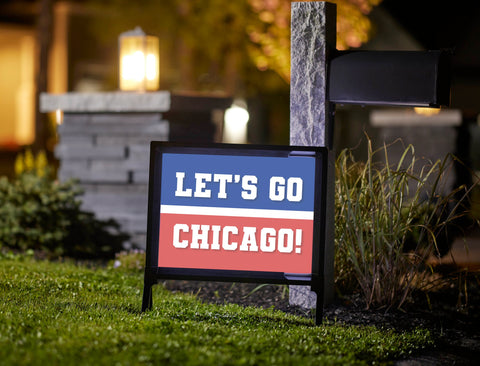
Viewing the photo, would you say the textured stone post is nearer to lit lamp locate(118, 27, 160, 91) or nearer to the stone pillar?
the stone pillar

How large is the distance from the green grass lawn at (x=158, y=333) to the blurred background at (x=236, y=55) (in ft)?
14.3

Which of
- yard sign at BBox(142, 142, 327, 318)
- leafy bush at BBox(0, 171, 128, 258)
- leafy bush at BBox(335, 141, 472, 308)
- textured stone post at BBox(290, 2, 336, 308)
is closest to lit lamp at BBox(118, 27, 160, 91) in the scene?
leafy bush at BBox(0, 171, 128, 258)

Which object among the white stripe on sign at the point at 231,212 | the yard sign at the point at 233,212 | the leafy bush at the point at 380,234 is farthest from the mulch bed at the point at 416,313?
the white stripe on sign at the point at 231,212

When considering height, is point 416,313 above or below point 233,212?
below

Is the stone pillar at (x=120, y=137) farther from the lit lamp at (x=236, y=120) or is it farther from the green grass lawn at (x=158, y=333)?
the green grass lawn at (x=158, y=333)

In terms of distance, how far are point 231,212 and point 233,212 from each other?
16 millimetres

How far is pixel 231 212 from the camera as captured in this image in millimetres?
6344

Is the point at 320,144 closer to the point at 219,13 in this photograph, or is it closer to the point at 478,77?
the point at 219,13

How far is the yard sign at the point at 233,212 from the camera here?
20.6 feet

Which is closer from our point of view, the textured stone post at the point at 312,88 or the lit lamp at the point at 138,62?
the textured stone post at the point at 312,88

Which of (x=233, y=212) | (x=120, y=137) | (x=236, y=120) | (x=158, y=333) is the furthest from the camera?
(x=236, y=120)

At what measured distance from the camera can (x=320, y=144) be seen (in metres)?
7.05

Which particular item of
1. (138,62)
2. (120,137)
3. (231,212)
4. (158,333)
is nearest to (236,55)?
(138,62)

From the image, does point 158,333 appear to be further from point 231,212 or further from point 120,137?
point 120,137
